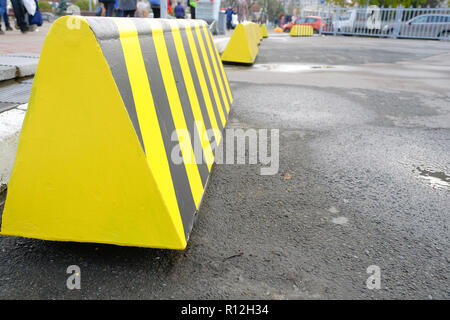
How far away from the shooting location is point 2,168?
2.35m

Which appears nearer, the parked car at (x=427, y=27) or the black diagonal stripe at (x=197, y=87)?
the black diagonal stripe at (x=197, y=87)

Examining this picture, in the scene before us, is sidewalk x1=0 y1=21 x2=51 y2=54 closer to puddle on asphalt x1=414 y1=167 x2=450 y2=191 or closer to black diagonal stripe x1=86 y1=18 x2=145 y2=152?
black diagonal stripe x1=86 y1=18 x2=145 y2=152

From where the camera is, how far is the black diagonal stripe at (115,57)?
1491 millimetres

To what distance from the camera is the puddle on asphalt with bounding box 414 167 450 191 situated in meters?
2.76

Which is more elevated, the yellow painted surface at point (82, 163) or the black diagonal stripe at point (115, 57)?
the black diagonal stripe at point (115, 57)

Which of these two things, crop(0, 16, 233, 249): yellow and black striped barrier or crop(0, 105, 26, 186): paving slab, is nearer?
crop(0, 16, 233, 249): yellow and black striped barrier

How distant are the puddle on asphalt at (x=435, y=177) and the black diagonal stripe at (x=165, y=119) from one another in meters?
2.00

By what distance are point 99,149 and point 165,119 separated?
0.41 metres

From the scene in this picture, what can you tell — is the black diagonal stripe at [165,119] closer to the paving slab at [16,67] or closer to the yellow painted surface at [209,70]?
the yellow painted surface at [209,70]

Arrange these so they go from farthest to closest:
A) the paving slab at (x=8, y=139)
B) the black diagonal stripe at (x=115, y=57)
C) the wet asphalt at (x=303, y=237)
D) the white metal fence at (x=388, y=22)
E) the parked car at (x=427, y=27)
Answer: the white metal fence at (x=388, y=22) → the parked car at (x=427, y=27) → the paving slab at (x=8, y=139) → the wet asphalt at (x=303, y=237) → the black diagonal stripe at (x=115, y=57)

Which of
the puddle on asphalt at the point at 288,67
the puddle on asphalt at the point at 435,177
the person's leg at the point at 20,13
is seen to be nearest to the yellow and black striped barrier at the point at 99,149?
the puddle on asphalt at the point at 435,177

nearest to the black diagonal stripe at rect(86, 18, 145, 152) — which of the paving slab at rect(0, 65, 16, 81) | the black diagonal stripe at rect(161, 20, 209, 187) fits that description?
the black diagonal stripe at rect(161, 20, 209, 187)

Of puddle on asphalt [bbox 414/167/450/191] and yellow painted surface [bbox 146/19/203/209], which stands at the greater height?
yellow painted surface [bbox 146/19/203/209]

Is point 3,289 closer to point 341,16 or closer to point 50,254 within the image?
point 50,254
